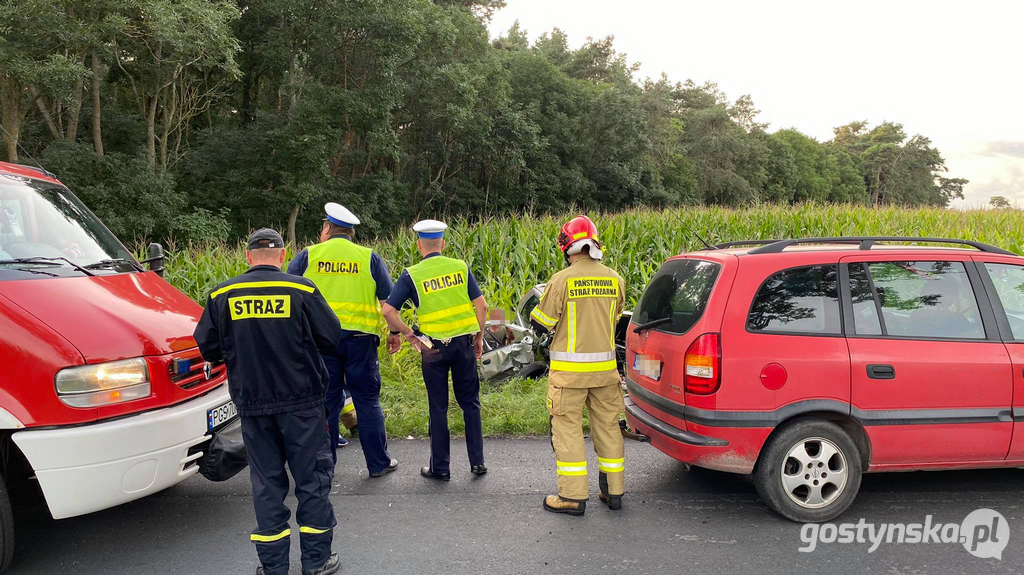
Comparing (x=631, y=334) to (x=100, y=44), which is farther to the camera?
(x=100, y=44)

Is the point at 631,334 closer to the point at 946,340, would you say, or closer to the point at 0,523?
the point at 946,340

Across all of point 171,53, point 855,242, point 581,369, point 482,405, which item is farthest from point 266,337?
point 171,53

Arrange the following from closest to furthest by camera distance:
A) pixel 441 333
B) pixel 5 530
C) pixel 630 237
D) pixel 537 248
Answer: pixel 5 530
pixel 441 333
pixel 537 248
pixel 630 237

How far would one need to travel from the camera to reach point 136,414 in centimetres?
360

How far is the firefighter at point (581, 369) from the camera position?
4262 mm

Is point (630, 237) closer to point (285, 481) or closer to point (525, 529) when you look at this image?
point (525, 529)

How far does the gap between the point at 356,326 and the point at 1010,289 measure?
14.6ft

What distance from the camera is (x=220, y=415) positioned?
160 inches

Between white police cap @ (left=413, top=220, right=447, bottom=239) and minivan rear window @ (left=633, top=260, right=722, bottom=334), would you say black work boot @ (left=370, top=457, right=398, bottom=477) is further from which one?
minivan rear window @ (left=633, top=260, right=722, bottom=334)

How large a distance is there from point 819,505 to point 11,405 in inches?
176

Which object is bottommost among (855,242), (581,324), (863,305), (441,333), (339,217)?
(441,333)

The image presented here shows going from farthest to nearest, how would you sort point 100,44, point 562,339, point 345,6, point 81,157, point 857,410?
point 345,6, point 81,157, point 100,44, point 562,339, point 857,410

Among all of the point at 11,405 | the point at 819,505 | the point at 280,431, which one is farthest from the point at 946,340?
the point at 11,405

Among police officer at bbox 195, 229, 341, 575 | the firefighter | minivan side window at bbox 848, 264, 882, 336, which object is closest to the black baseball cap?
police officer at bbox 195, 229, 341, 575
